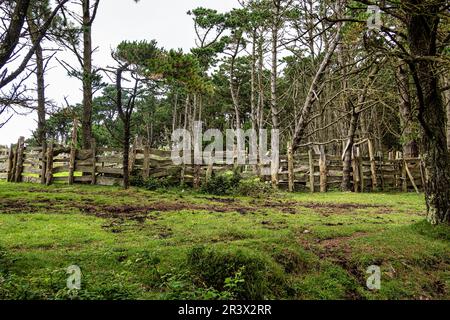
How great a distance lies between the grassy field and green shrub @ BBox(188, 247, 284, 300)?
0.01 m

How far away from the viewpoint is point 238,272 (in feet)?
13.0

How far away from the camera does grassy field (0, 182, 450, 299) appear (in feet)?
13.0

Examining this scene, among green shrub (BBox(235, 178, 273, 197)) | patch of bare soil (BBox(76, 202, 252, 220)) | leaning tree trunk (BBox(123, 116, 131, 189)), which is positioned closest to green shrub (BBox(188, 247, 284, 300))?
patch of bare soil (BBox(76, 202, 252, 220))

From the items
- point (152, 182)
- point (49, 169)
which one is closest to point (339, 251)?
point (152, 182)

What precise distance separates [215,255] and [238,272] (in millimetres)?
577

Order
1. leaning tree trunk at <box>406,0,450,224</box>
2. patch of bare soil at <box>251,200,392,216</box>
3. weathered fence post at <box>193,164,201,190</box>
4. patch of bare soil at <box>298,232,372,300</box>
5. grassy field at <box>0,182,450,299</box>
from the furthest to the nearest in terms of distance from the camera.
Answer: weathered fence post at <box>193,164,201,190</box> < patch of bare soil at <box>251,200,392,216</box> < leaning tree trunk at <box>406,0,450,224</box> < patch of bare soil at <box>298,232,372,300</box> < grassy field at <box>0,182,450,299</box>

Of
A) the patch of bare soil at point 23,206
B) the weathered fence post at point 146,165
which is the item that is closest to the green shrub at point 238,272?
the patch of bare soil at point 23,206

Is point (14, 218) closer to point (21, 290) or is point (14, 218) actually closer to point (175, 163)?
point (21, 290)

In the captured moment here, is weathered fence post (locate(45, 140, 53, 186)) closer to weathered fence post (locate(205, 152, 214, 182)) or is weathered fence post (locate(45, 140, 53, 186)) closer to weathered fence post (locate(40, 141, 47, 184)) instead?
weathered fence post (locate(40, 141, 47, 184))

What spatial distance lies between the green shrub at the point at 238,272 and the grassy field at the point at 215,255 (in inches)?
0.5

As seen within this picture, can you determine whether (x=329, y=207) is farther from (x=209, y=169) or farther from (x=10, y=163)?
(x=10, y=163)

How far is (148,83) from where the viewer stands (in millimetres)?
12109
